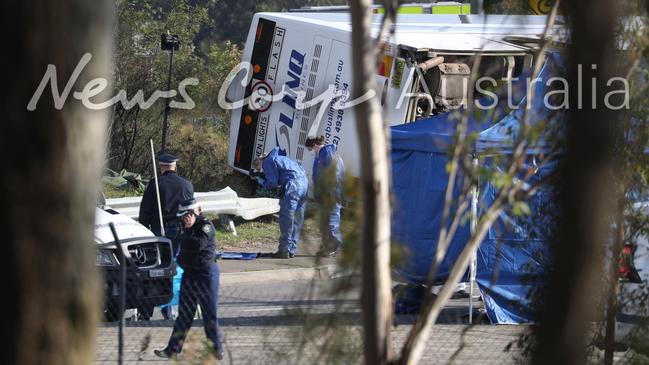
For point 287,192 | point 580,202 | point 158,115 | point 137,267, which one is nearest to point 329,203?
point 580,202

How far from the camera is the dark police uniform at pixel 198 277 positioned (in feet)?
29.1

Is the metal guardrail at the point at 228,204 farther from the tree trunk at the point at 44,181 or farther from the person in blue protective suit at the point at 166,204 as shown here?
the tree trunk at the point at 44,181

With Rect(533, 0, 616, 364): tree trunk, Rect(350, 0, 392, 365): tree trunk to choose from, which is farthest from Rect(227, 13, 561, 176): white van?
Rect(533, 0, 616, 364): tree trunk

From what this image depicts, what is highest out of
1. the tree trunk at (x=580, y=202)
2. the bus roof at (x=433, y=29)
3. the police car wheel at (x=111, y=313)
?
the tree trunk at (x=580, y=202)

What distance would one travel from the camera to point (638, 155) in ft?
20.9

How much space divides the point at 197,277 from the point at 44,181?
6.62 metres

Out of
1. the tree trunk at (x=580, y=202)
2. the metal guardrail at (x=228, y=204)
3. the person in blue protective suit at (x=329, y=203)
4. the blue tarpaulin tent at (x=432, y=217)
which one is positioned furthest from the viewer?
the metal guardrail at (x=228, y=204)

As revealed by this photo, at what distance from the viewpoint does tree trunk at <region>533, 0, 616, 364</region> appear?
11.4ft

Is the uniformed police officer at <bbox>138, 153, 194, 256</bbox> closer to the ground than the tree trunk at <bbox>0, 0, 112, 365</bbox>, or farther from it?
closer to the ground

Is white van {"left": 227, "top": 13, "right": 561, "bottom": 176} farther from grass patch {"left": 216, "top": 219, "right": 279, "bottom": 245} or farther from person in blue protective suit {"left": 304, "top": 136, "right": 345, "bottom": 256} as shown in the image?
person in blue protective suit {"left": 304, "top": 136, "right": 345, "bottom": 256}

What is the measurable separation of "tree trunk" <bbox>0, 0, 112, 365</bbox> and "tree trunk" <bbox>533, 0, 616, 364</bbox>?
1.66 metres

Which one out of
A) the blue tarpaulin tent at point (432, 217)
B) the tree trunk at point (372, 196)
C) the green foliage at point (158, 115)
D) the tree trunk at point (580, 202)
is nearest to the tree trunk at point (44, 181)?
the tree trunk at point (372, 196)

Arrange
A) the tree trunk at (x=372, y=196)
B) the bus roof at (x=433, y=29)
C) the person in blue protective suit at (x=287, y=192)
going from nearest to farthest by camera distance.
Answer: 1. the tree trunk at (x=372, y=196)
2. the person in blue protective suit at (x=287, y=192)
3. the bus roof at (x=433, y=29)

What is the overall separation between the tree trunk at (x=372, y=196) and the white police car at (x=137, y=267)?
595 cm
